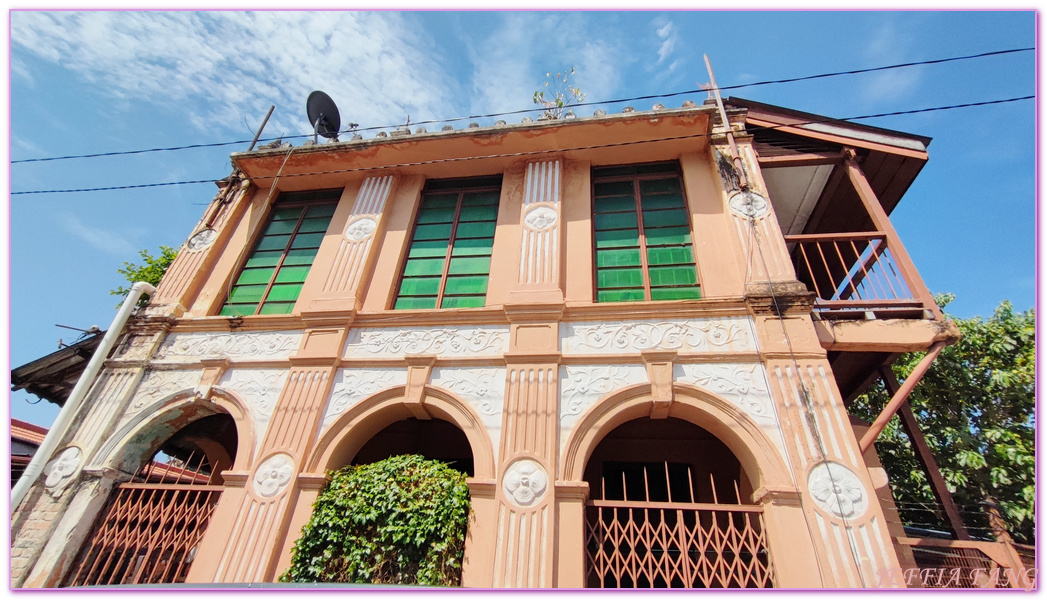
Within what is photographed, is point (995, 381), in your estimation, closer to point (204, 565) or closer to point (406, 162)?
point (406, 162)

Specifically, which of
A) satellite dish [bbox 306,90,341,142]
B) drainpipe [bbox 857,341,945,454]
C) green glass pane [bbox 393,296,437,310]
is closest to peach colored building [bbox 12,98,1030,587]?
green glass pane [bbox 393,296,437,310]

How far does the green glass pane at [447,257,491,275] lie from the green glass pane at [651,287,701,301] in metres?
2.43

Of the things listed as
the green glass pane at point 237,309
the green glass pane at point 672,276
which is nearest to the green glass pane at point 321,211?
the green glass pane at point 237,309

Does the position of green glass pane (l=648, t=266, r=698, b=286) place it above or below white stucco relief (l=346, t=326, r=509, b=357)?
above

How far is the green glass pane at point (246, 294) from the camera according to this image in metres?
7.71

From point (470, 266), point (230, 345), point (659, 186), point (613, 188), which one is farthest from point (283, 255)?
point (659, 186)

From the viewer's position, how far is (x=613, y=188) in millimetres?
8289

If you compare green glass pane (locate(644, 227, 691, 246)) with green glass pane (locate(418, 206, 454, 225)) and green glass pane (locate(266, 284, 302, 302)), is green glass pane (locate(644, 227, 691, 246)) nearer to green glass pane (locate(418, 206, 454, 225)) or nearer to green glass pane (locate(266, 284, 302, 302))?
green glass pane (locate(418, 206, 454, 225))

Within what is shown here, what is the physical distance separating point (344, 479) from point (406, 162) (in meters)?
5.45

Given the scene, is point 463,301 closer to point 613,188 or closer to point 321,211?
point 613,188

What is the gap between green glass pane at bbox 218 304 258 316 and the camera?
7562mm

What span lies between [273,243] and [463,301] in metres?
3.88

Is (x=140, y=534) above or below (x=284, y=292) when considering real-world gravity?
below

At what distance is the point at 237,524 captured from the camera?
203 inches
